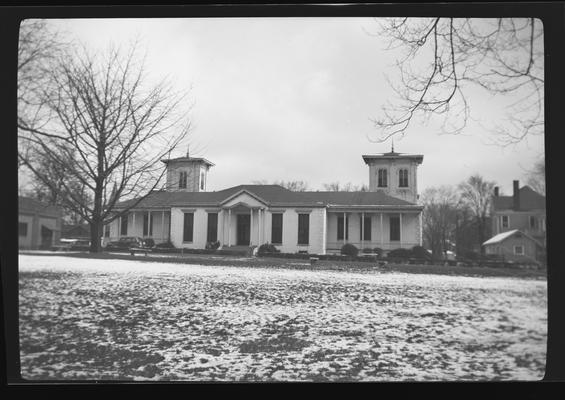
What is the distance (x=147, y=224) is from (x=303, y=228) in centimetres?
265

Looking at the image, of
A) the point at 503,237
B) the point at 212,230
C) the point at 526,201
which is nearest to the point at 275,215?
the point at 212,230

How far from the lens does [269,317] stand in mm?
6035

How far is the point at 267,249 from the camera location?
762 cm

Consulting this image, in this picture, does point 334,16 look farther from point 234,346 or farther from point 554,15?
point 234,346

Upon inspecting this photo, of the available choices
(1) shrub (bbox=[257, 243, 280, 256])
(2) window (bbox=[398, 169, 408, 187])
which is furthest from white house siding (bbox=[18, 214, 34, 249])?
(2) window (bbox=[398, 169, 408, 187])

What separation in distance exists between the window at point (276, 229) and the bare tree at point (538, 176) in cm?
395

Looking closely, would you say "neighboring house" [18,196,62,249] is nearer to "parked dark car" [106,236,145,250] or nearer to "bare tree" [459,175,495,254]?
"parked dark car" [106,236,145,250]

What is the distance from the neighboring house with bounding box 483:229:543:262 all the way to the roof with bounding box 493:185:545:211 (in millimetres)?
368

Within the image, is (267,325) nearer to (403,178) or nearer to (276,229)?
(276,229)

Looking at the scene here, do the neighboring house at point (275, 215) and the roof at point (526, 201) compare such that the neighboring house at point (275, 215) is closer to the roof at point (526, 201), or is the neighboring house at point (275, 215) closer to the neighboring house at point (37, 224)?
the neighboring house at point (37, 224)

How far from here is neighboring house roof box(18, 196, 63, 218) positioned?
5.52m
